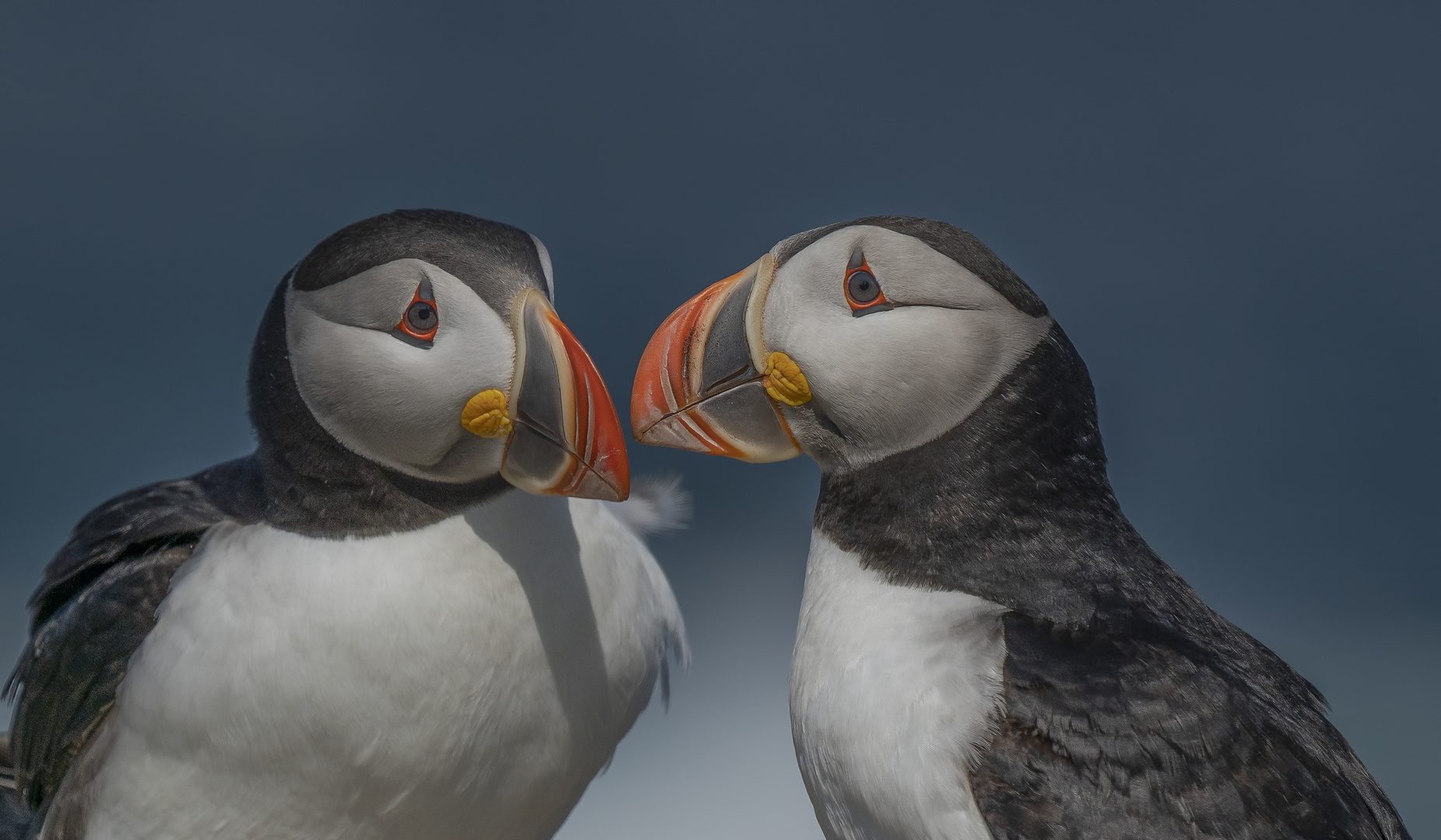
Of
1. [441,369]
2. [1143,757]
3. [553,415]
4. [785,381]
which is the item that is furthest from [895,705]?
[441,369]

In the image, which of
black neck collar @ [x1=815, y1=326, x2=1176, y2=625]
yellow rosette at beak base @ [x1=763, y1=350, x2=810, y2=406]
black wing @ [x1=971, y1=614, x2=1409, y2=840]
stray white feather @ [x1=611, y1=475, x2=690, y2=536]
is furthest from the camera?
stray white feather @ [x1=611, y1=475, x2=690, y2=536]

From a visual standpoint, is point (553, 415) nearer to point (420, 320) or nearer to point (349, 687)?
point (420, 320)

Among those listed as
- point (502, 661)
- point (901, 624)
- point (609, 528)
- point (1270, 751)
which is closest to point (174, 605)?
point (502, 661)

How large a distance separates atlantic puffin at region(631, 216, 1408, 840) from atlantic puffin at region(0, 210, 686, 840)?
1.00 ft

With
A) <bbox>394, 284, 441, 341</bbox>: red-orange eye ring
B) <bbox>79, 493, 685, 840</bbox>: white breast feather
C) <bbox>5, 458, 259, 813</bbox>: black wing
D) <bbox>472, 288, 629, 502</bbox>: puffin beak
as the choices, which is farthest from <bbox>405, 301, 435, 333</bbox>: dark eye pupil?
<bbox>5, 458, 259, 813</bbox>: black wing

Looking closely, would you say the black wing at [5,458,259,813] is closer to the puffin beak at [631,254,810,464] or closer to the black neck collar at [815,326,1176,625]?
the puffin beak at [631,254,810,464]

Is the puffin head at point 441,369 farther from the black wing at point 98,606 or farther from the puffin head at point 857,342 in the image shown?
the black wing at point 98,606

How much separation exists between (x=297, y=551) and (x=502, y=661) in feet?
1.33

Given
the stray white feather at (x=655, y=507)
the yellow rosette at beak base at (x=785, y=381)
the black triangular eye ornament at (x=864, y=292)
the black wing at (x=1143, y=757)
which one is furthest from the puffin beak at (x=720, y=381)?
the stray white feather at (x=655, y=507)

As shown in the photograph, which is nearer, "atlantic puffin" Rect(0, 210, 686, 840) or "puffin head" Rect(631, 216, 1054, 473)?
"puffin head" Rect(631, 216, 1054, 473)

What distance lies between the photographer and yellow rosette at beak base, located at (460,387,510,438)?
6.37 feet

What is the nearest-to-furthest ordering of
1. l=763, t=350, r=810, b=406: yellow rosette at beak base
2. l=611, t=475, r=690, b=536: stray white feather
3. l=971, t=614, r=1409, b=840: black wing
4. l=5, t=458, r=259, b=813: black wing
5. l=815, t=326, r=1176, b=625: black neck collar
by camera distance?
l=971, t=614, r=1409, b=840: black wing < l=815, t=326, r=1176, b=625: black neck collar < l=763, t=350, r=810, b=406: yellow rosette at beak base < l=5, t=458, r=259, b=813: black wing < l=611, t=475, r=690, b=536: stray white feather

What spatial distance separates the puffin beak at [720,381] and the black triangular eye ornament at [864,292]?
0.50 ft

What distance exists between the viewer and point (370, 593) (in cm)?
200
